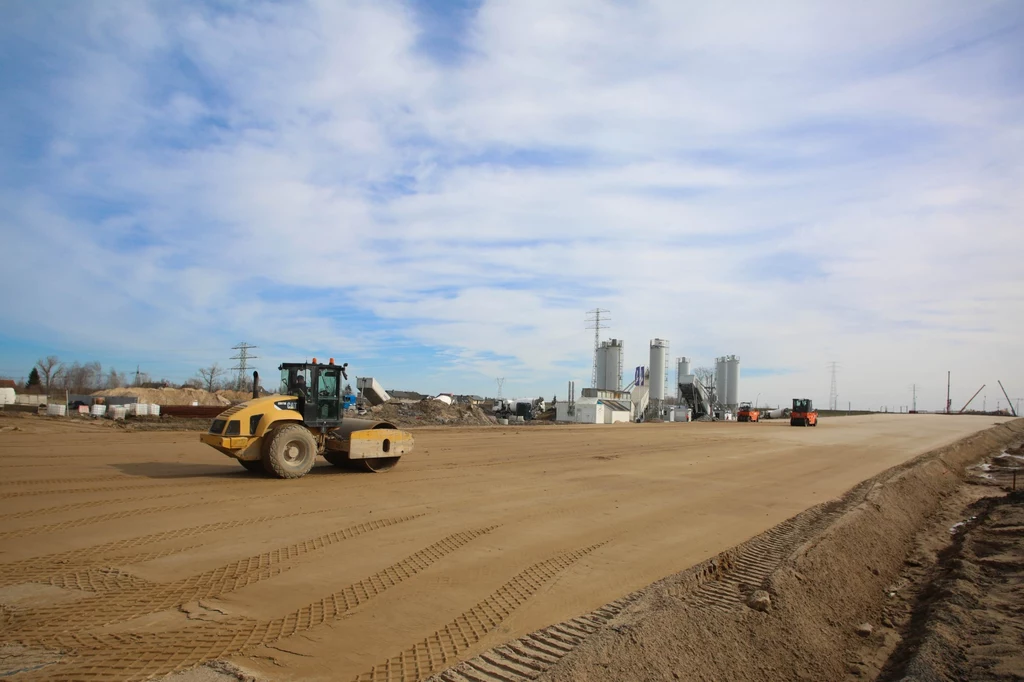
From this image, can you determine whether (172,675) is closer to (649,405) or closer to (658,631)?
(658,631)

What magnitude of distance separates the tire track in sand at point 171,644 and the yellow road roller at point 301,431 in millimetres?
7794

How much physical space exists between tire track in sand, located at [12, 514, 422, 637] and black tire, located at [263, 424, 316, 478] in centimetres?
562

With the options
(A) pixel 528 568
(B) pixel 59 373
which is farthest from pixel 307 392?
(B) pixel 59 373

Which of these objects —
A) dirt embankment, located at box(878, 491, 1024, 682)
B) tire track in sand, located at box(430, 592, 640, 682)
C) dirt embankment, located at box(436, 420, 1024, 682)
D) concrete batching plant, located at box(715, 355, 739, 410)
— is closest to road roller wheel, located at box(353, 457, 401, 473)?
dirt embankment, located at box(436, 420, 1024, 682)

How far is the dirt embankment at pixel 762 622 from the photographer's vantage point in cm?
477

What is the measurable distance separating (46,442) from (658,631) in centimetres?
2239

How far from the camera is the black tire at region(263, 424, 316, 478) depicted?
13.3 m

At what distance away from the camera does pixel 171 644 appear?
4.96 metres

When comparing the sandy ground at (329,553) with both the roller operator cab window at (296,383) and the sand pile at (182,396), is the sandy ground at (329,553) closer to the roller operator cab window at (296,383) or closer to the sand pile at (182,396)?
the roller operator cab window at (296,383)

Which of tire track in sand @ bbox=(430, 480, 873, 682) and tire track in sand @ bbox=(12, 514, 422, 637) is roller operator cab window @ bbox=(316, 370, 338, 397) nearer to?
tire track in sand @ bbox=(12, 514, 422, 637)

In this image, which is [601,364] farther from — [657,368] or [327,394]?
[327,394]

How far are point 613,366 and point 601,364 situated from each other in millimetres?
1520

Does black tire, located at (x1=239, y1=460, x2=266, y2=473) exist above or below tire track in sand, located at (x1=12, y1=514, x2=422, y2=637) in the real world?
above

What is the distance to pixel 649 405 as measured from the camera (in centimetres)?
6750
